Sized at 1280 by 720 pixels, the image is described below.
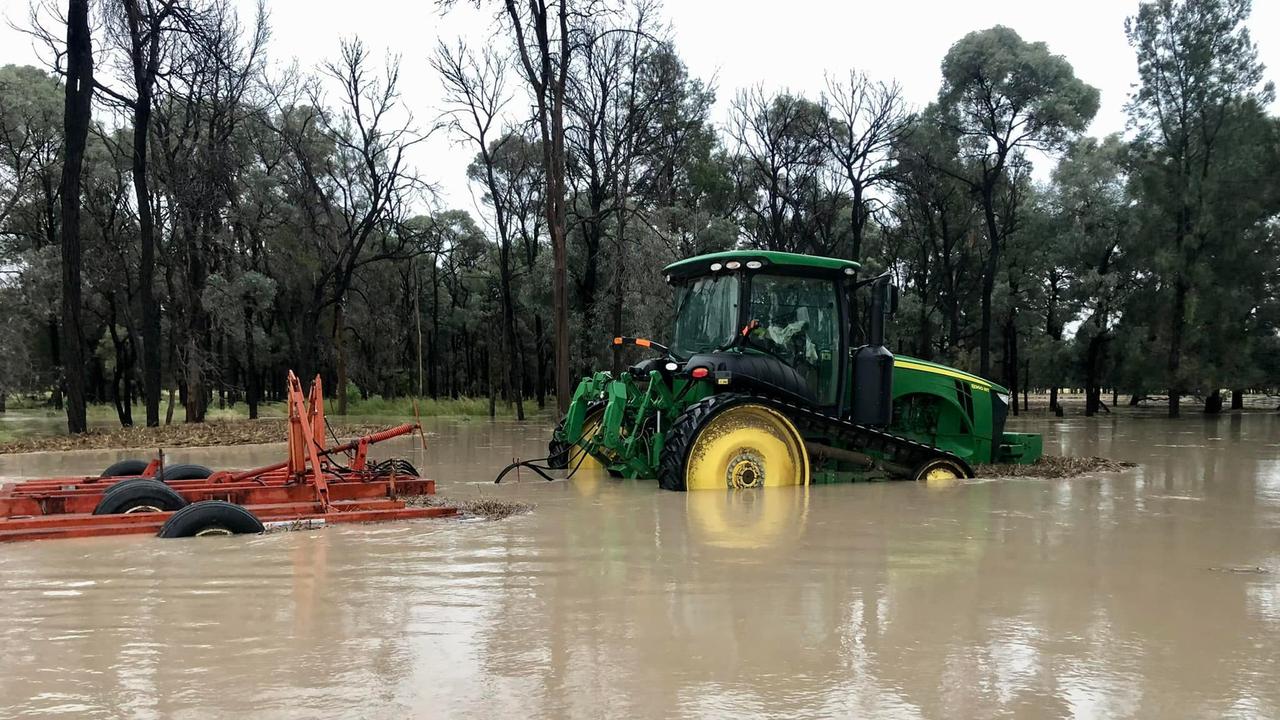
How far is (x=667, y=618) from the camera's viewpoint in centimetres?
470

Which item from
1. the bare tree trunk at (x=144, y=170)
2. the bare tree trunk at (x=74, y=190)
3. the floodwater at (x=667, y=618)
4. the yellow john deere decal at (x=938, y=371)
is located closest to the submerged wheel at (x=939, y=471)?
the yellow john deere decal at (x=938, y=371)

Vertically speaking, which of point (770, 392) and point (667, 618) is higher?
point (770, 392)

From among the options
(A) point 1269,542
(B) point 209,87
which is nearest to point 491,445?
(A) point 1269,542

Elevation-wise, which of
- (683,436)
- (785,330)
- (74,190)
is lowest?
(683,436)

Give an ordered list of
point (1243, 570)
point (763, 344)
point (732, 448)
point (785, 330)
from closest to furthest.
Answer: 1. point (1243, 570)
2. point (732, 448)
3. point (763, 344)
4. point (785, 330)

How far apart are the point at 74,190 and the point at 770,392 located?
15676 mm

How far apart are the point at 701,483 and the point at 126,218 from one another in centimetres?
3169

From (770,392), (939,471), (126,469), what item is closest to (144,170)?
(126,469)

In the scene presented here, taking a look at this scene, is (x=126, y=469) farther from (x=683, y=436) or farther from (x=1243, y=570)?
(x=1243, y=570)

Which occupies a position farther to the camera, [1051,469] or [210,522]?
[1051,469]

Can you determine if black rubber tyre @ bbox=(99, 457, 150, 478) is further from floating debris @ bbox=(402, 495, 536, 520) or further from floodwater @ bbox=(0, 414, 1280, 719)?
floodwater @ bbox=(0, 414, 1280, 719)

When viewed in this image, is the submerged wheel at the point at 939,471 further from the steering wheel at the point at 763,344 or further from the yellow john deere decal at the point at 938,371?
the steering wheel at the point at 763,344

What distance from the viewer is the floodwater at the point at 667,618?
11.7ft

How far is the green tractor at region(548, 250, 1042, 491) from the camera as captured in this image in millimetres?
10008
